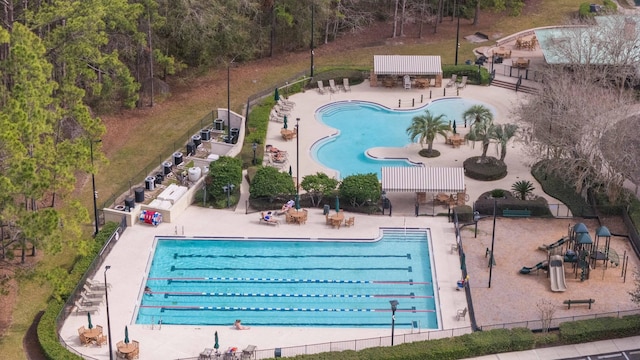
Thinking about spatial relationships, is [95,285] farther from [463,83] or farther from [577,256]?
[463,83]

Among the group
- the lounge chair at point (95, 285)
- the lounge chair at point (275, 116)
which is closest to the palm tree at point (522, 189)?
the lounge chair at point (275, 116)

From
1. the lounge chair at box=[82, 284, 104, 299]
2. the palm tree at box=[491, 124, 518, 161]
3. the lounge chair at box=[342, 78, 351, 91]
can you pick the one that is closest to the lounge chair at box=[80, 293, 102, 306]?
the lounge chair at box=[82, 284, 104, 299]

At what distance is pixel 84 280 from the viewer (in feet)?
163

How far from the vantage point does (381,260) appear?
177 ft

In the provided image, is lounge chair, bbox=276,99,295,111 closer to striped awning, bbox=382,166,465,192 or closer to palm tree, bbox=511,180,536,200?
striped awning, bbox=382,166,465,192

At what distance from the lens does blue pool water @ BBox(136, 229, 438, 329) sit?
48.9 metres

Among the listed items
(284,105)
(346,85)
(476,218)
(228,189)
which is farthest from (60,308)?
(346,85)

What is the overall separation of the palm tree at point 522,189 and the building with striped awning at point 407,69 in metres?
18.4

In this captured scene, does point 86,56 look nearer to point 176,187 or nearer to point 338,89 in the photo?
point 176,187

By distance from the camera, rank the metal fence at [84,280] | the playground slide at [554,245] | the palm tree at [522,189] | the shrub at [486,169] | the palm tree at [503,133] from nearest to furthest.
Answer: the metal fence at [84,280] < the playground slide at [554,245] < the palm tree at [522,189] < the palm tree at [503,133] < the shrub at [486,169]

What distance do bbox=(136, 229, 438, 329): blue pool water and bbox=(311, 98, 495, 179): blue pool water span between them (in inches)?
372

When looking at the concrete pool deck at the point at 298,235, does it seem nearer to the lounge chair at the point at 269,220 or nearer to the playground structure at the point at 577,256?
the lounge chair at the point at 269,220

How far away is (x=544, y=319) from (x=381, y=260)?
1029 cm

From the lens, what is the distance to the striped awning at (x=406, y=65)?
2977 inches
